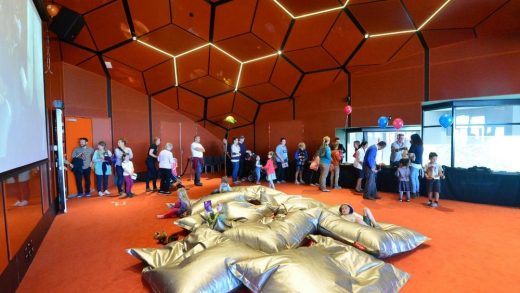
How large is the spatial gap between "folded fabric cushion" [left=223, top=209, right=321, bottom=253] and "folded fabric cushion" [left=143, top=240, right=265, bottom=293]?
13.1 inches

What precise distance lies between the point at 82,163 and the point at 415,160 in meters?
7.31

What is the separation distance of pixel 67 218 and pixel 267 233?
377 cm

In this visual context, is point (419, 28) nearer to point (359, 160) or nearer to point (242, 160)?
point (359, 160)

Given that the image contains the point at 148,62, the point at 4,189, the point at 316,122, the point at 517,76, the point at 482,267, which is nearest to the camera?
the point at 4,189

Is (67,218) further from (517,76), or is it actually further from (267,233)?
(517,76)

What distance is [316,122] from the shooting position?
26.8 feet

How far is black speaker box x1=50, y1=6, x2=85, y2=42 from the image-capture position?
16.6ft

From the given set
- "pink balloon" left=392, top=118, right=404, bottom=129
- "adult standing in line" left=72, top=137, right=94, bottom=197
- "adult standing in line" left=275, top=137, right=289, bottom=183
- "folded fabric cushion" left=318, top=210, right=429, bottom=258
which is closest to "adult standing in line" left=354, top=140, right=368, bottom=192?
"pink balloon" left=392, top=118, right=404, bottom=129

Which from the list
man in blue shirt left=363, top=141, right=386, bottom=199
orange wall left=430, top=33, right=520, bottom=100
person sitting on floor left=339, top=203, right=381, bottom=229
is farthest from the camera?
man in blue shirt left=363, top=141, right=386, bottom=199

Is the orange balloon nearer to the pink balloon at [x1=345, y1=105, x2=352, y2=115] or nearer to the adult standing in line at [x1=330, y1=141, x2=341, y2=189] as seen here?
the adult standing in line at [x1=330, y1=141, x2=341, y2=189]

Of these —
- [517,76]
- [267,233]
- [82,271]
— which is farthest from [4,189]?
[517,76]

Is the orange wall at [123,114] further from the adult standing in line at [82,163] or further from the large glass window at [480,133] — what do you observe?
the large glass window at [480,133]

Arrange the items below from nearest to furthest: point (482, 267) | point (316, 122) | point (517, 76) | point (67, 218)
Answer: point (482, 267)
point (67, 218)
point (517, 76)
point (316, 122)

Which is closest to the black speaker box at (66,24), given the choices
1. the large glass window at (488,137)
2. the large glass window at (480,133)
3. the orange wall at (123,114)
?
the orange wall at (123,114)
